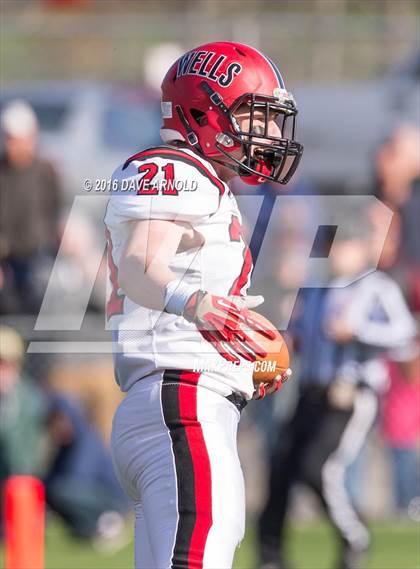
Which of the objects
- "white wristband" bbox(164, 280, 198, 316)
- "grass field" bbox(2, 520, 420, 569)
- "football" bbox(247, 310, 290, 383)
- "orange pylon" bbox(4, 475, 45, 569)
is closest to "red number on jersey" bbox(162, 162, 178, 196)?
"white wristband" bbox(164, 280, 198, 316)

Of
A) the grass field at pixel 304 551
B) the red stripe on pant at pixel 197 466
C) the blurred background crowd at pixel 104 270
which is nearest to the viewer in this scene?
the red stripe on pant at pixel 197 466

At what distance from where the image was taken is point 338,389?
20.3ft

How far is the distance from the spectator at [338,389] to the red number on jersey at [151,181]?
293 cm

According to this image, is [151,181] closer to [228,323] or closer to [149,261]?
[149,261]

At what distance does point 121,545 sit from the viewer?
25.1 ft

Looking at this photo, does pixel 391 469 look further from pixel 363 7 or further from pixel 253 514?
pixel 363 7

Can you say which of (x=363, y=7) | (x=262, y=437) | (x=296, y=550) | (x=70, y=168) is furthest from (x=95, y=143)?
(x=363, y=7)

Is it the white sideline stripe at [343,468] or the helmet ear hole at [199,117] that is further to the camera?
the white sideline stripe at [343,468]

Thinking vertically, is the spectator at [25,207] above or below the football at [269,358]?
below

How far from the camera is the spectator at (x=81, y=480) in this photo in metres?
7.58

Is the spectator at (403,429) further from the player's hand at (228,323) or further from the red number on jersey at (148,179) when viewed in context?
the red number on jersey at (148,179)

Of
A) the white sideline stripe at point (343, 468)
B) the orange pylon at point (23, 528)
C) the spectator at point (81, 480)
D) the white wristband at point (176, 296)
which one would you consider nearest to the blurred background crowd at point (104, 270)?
the spectator at point (81, 480)

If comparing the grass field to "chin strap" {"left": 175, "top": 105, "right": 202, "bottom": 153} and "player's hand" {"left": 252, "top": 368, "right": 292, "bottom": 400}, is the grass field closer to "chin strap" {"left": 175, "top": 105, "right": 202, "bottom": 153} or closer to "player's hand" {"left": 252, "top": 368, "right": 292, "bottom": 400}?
"player's hand" {"left": 252, "top": 368, "right": 292, "bottom": 400}

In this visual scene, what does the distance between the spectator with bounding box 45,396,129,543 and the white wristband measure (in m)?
4.50
